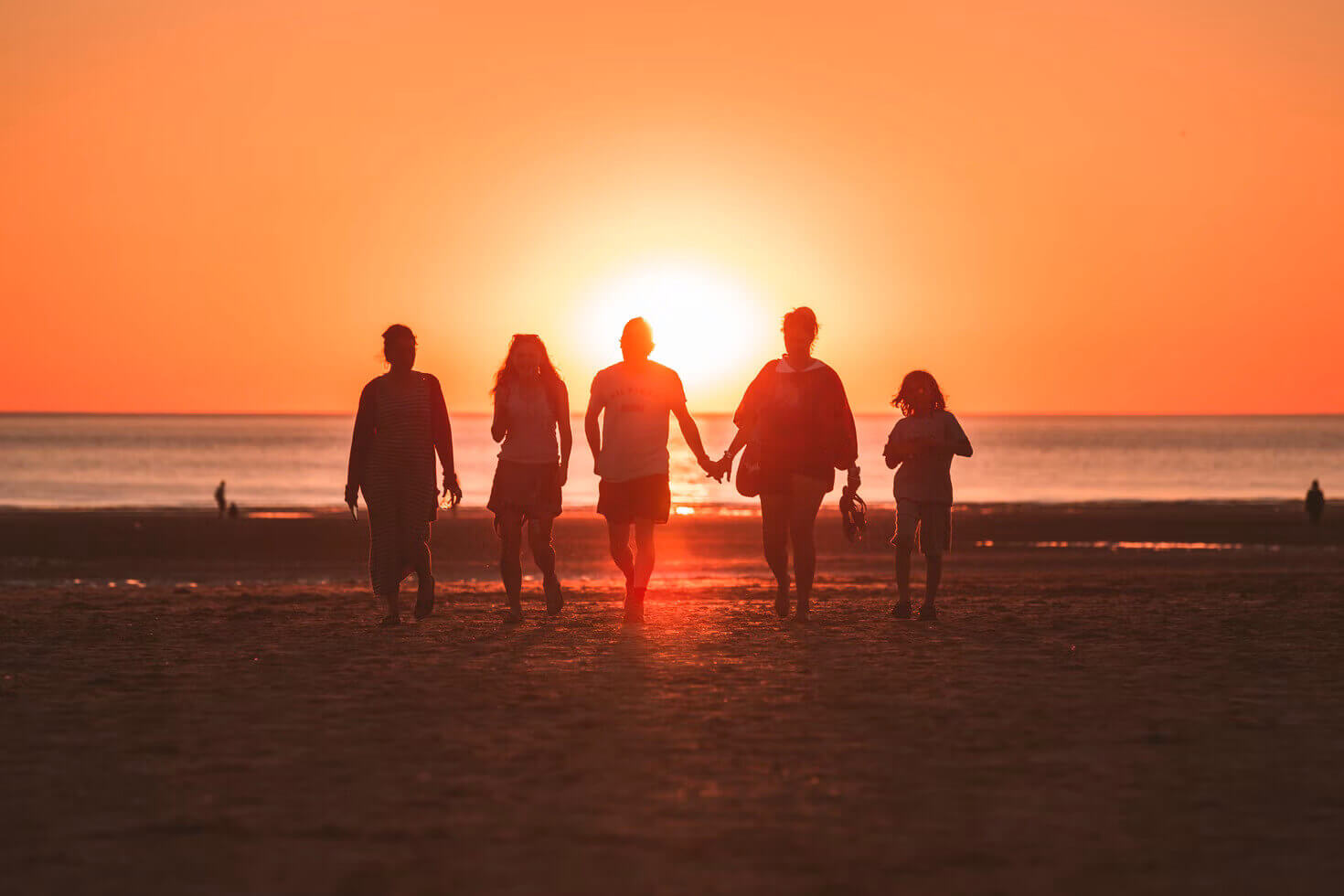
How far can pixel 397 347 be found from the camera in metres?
10.5

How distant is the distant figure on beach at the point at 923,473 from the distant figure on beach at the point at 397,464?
10.7ft

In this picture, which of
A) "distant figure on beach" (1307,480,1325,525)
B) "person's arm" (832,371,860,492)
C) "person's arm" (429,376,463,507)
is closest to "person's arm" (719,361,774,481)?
"person's arm" (832,371,860,492)

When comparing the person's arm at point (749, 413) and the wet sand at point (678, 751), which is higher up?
the person's arm at point (749, 413)

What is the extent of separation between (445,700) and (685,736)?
143 centimetres

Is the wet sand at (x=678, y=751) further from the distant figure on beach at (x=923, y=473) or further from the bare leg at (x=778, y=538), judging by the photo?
the distant figure on beach at (x=923, y=473)

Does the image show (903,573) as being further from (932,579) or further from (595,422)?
(595,422)

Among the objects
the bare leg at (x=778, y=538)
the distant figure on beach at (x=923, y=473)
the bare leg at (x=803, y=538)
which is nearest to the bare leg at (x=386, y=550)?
the bare leg at (x=778, y=538)

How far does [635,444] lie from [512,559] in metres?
1.23

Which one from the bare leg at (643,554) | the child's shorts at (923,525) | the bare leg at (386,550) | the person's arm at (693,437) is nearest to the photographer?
the bare leg at (386,550)

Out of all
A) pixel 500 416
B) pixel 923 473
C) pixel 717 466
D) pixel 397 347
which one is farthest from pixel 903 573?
pixel 397 347

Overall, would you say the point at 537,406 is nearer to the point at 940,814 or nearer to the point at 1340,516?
the point at 940,814

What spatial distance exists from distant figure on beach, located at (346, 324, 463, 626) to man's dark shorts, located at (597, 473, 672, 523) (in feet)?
3.62

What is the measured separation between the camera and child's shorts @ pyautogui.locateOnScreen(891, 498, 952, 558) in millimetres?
10945

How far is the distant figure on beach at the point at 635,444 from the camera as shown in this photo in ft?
34.9
